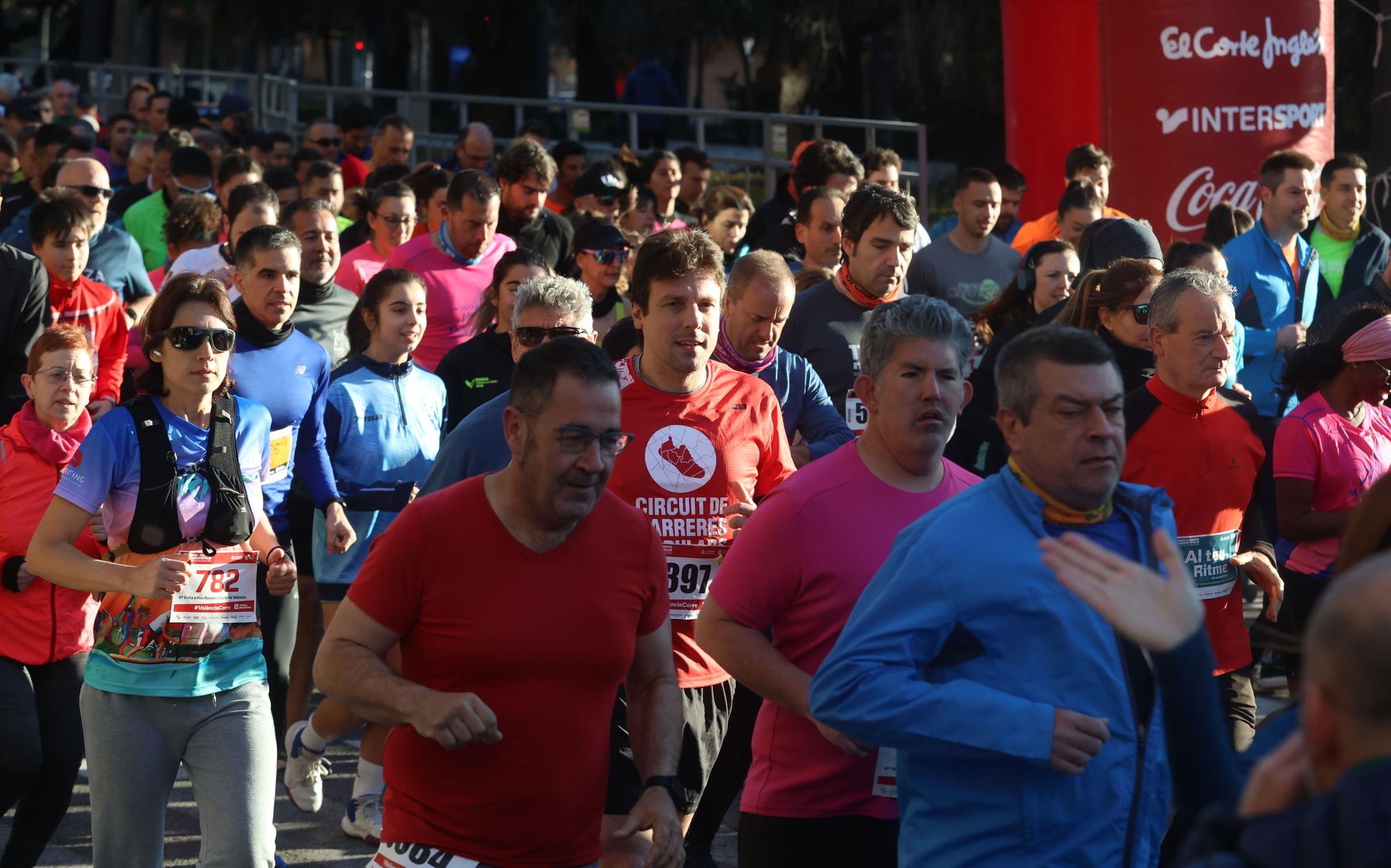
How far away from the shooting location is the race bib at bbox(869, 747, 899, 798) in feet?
12.4

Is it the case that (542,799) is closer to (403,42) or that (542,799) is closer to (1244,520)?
(1244,520)

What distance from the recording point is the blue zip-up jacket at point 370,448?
632cm

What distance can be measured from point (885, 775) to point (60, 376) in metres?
2.96

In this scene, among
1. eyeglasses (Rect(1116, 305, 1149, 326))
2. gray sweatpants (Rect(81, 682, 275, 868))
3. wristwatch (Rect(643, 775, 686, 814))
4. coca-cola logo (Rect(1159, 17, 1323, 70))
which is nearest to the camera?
wristwatch (Rect(643, 775, 686, 814))

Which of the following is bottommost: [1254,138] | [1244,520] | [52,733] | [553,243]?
[52,733]

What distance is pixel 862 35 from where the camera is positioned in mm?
22672

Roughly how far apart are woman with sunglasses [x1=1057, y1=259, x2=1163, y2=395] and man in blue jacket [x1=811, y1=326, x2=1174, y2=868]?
8.58 feet

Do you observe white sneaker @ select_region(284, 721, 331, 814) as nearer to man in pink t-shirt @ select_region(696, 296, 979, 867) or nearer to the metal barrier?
man in pink t-shirt @ select_region(696, 296, 979, 867)

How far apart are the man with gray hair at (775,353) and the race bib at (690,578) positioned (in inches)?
26.7

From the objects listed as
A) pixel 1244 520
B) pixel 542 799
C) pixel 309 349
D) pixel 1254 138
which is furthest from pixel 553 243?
pixel 542 799

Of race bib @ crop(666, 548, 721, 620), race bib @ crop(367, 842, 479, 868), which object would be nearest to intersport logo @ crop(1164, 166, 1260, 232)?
race bib @ crop(666, 548, 721, 620)

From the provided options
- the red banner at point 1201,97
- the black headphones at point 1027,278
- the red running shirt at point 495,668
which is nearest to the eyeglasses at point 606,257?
the black headphones at point 1027,278

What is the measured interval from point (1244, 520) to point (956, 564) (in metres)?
2.38

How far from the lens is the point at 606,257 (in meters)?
7.82
